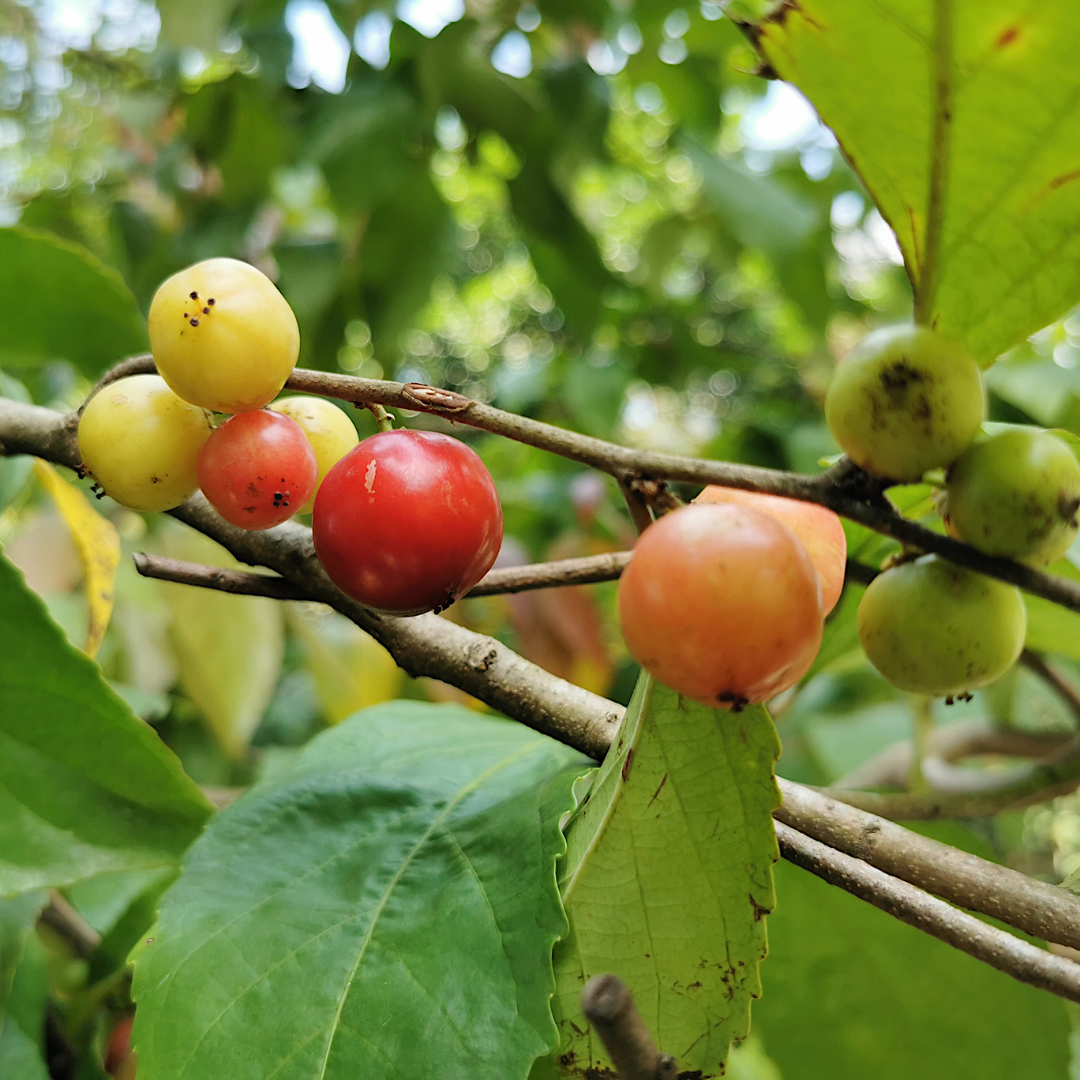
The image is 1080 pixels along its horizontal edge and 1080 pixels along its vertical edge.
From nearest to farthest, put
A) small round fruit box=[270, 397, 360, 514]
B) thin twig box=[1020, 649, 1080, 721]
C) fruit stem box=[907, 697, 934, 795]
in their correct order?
small round fruit box=[270, 397, 360, 514] < thin twig box=[1020, 649, 1080, 721] < fruit stem box=[907, 697, 934, 795]

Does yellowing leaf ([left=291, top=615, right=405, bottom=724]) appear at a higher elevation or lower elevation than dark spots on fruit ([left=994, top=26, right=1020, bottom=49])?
lower

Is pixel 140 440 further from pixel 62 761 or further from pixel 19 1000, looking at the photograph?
pixel 19 1000

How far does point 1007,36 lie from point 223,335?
0.39 m

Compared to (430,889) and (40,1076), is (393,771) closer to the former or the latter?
(430,889)

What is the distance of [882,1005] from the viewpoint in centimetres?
86

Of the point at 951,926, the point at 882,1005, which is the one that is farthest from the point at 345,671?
the point at 951,926

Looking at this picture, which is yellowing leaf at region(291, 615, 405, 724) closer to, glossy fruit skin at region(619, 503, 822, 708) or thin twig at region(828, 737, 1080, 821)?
thin twig at region(828, 737, 1080, 821)

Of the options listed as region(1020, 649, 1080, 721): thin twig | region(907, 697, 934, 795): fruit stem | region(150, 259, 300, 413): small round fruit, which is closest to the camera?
region(150, 259, 300, 413): small round fruit

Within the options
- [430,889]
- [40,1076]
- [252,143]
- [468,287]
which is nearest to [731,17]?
[430,889]

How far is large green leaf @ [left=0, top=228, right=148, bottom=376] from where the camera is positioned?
999mm

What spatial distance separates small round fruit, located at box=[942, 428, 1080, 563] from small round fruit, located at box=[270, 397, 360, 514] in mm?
381

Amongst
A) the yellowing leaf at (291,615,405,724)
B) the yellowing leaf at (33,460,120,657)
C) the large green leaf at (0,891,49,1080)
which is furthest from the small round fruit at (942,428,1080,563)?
the yellowing leaf at (291,615,405,724)

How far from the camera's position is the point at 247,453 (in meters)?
0.52

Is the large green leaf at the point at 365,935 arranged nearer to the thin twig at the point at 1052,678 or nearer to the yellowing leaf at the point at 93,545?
the yellowing leaf at the point at 93,545
